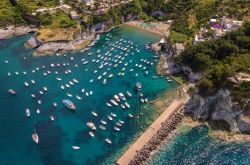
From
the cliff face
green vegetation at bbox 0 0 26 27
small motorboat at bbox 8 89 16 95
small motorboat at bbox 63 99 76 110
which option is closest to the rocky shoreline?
green vegetation at bbox 0 0 26 27

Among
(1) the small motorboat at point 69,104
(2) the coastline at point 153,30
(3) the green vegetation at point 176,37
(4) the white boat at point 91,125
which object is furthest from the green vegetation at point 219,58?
(1) the small motorboat at point 69,104

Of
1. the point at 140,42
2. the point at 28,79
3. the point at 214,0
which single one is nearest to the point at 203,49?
the point at 140,42

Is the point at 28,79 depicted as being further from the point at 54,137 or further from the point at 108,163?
the point at 108,163

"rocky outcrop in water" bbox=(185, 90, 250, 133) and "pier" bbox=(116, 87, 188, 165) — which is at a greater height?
"rocky outcrop in water" bbox=(185, 90, 250, 133)

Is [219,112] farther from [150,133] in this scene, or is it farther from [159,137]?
[150,133]

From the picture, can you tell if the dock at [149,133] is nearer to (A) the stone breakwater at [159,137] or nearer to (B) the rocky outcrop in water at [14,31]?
(A) the stone breakwater at [159,137]

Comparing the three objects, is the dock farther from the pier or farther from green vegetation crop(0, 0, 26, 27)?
green vegetation crop(0, 0, 26, 27)

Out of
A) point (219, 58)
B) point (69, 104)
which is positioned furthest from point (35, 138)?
point (219, 58)
